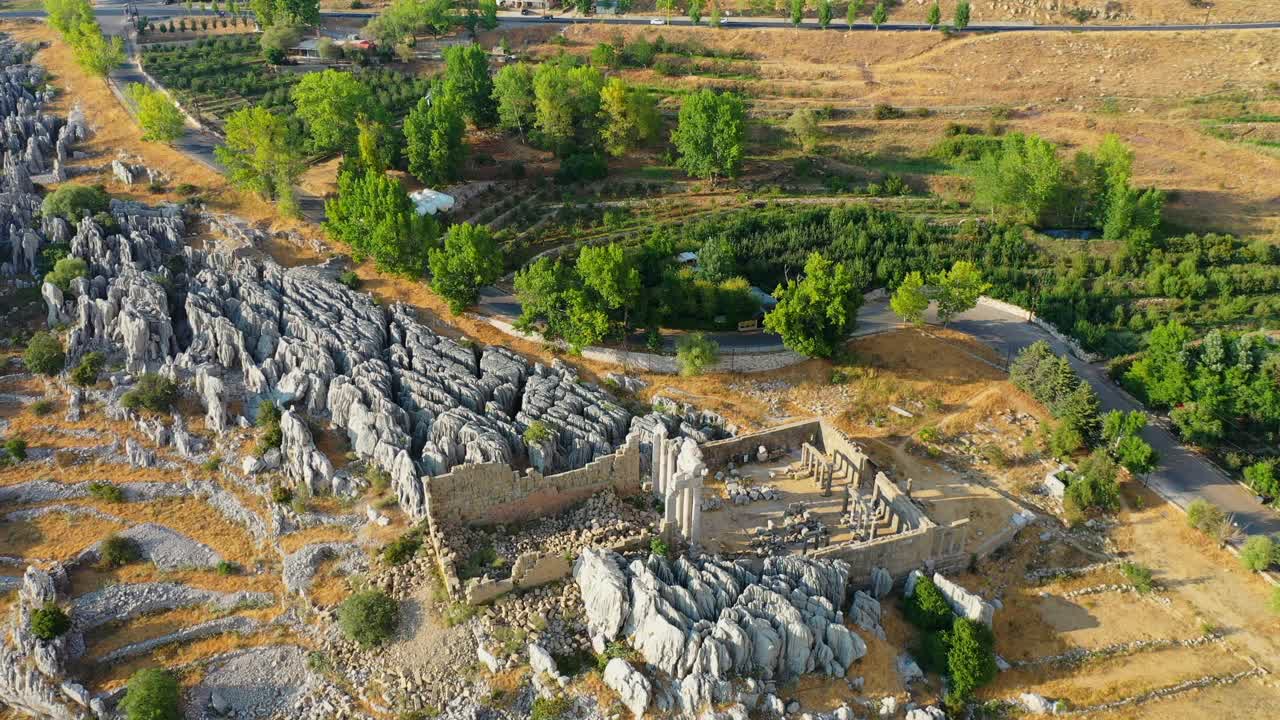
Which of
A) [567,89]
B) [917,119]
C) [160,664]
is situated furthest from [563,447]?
[917,119]

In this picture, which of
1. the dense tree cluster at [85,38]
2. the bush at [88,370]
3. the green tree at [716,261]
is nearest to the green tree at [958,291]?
the green tree at [716,261]

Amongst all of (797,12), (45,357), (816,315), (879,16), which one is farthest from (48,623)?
(879,16)

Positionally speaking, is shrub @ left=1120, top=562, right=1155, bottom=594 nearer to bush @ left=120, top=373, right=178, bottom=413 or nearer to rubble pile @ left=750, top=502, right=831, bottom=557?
rubble pile @ left=750, top=502, right=831, bottom=557

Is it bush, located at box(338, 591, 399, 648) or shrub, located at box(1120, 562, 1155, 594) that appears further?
shrub, located at box(1120, 562, 1155, 594)

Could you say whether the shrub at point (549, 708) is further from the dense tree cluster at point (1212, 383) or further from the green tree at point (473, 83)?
the green tree at point (473, 83)

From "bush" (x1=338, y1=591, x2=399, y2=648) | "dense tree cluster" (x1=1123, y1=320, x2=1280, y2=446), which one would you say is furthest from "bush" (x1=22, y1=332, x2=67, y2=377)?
"dense tree cluster" (x1=1123, y1=320, x2=1280, y2=446)

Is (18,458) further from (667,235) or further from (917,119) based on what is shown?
(917,119)
